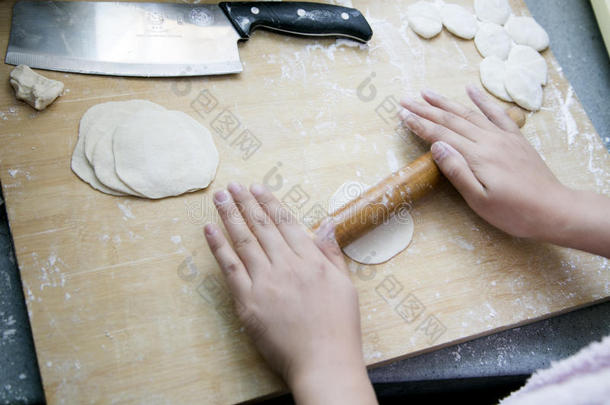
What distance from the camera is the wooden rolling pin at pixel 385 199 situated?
0.82m

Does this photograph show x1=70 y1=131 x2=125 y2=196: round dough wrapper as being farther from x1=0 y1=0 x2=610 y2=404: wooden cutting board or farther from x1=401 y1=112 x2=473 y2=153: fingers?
x1=401 y1=112 x2=473 y2=153: fingers

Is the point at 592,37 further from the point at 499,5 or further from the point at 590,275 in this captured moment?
the point at 590,275

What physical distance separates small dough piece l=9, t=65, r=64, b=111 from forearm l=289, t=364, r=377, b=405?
2.42 feet

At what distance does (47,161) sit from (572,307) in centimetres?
114

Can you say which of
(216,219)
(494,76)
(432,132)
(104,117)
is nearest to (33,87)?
Answer: (104,117)

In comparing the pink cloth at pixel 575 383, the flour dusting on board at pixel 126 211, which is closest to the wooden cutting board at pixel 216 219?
the flour dusting on board at pixel 126 211

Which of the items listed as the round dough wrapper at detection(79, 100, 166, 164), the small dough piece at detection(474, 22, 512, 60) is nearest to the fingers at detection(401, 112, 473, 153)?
the small dough piece at detection(474, 22, 512, 60)

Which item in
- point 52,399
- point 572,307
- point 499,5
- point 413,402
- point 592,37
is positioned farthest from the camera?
point 592,37

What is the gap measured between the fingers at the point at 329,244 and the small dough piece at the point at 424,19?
2.11 ft

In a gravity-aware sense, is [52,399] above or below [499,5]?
below

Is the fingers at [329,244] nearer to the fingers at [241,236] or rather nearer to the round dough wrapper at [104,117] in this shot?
the fingers at [241,236]

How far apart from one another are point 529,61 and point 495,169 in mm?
445

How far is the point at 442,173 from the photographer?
0.93 m

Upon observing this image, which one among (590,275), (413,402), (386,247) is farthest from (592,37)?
(413,402)
